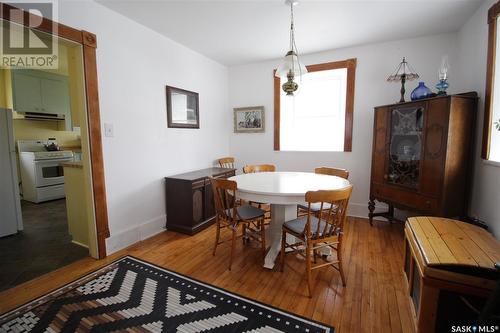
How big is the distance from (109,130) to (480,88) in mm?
3741

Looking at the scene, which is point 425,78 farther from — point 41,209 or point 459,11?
point 41,209

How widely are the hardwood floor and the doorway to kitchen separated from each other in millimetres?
322

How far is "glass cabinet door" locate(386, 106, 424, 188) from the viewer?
2.54 m

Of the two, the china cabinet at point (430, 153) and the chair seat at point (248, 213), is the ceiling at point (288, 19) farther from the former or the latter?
the chair seat at point (248, 213)

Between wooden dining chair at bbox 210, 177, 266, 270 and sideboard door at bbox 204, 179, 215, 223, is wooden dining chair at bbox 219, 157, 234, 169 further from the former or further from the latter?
wooden dining chair at bbox 210, 177, 266, 270

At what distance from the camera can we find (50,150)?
463 centimetres

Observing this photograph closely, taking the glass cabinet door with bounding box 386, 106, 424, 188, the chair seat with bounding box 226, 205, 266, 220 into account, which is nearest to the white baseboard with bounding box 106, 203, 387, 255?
the glass cabinet door with bounding box 386, 106, 424, 188

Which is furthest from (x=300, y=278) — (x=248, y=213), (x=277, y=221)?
(x=248, y=213)

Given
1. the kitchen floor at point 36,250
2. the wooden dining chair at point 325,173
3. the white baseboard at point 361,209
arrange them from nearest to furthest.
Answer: the kitchen floor at point 36,250 → the wooden dining chair at point 325,173 → the white baseboard at point 361,209

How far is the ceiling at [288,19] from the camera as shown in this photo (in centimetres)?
222

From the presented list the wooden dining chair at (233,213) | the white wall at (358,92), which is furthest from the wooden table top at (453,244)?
the white wall at (358,92)

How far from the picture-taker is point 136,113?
265 cm

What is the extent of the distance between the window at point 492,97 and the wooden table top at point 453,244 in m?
0.82

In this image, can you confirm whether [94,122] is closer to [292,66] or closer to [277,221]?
[292,66]
